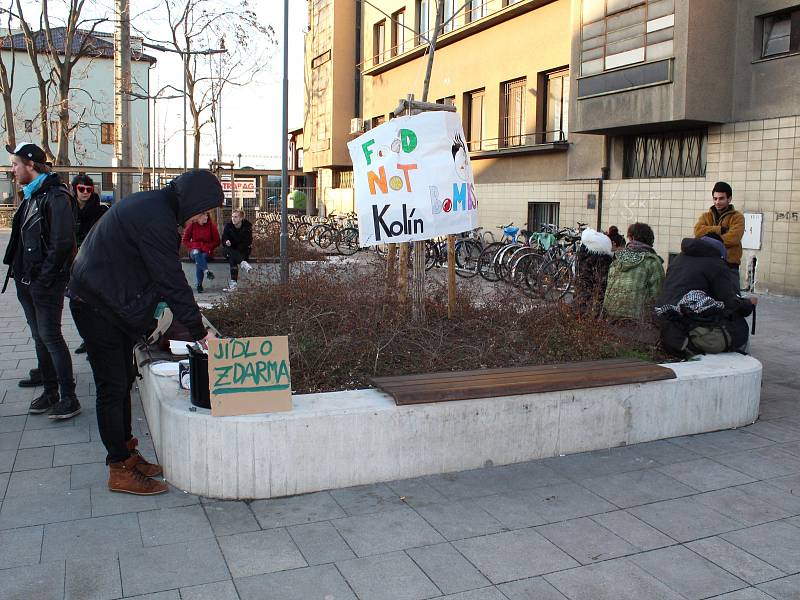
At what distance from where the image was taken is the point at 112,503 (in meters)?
4.16

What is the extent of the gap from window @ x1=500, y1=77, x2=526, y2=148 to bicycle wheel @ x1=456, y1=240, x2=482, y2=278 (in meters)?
4.39

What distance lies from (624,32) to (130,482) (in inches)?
536

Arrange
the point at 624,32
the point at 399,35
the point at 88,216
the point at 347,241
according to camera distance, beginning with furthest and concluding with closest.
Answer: the point at 399,35, the point at 347,241, the point at 624,32, the point at 88,216

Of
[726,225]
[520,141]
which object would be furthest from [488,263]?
[726,225]

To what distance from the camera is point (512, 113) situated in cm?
2105

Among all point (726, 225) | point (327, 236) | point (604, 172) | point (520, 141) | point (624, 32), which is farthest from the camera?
point (327, 236)

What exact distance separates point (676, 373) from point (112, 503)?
3.82 metres

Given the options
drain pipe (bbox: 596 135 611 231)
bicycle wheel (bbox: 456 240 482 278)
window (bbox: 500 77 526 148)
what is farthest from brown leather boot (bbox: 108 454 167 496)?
window (bbox: 500 77 526 148)

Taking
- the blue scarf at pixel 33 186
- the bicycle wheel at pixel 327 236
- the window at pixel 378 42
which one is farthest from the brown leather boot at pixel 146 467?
the window at pixel 378 42

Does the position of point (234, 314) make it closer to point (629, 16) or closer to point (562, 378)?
point (562, 378)

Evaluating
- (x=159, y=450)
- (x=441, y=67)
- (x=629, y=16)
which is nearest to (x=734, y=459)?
(x=159, y=450)

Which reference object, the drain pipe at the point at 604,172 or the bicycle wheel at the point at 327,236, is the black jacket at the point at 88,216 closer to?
the drain pipe at the point at 604,172

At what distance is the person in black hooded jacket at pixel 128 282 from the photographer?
13.4 ft

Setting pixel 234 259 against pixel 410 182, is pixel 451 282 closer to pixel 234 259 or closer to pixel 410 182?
pixel 410 182
